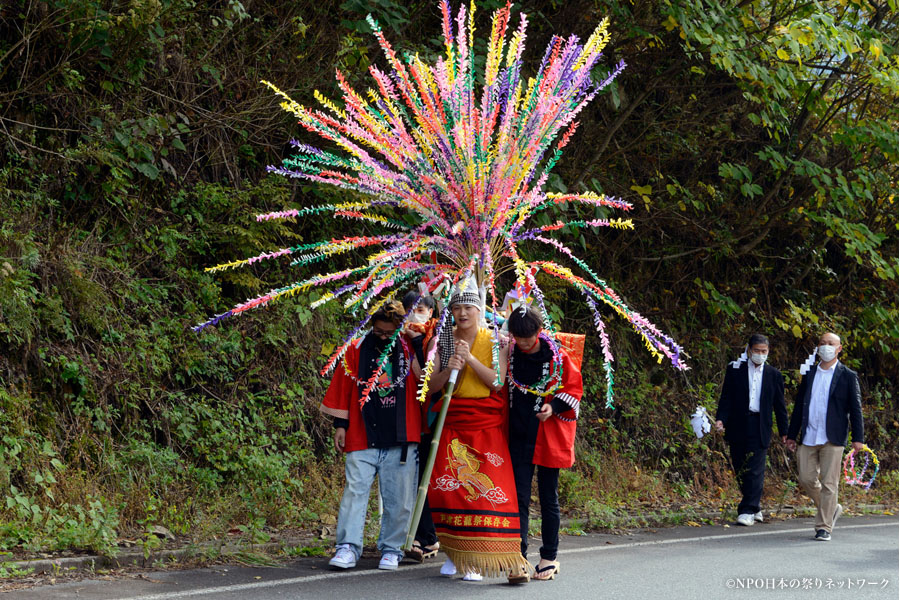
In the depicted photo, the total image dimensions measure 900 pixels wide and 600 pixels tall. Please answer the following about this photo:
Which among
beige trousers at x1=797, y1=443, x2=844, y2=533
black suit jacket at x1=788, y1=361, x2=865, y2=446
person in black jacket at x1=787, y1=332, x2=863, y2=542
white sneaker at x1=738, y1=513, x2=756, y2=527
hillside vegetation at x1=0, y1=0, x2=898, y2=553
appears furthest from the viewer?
white sneaker at x1=738, y1=513, x2=756, y2=527

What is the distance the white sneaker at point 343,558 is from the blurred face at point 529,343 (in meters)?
1.83

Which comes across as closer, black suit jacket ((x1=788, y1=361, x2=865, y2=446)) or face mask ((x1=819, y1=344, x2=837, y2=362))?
black suit jacket ((x1=788, y1=361, x2=865, y2=446))

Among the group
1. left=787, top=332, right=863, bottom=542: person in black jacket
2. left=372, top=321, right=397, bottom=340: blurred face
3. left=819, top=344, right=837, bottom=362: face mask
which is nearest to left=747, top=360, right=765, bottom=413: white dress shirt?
left=787, top=332, right=863, bottom=542: person in black jacket

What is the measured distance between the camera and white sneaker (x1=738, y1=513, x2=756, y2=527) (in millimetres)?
11180

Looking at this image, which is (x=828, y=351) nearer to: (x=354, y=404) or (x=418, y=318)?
(x=418, y=318)

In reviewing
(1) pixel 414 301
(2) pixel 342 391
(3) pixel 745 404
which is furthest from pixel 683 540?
(2) pixel 342 391

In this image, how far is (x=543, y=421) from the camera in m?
7.05

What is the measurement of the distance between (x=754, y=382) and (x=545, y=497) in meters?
5.18

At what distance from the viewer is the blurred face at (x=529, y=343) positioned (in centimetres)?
682

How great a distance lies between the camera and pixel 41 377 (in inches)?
344

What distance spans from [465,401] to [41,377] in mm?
4060

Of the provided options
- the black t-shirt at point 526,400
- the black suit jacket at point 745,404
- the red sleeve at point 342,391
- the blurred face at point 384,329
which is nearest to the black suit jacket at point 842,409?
the black suit jacket at point 745,404

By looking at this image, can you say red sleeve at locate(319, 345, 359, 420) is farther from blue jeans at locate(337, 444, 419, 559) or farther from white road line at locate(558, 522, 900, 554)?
white road line at locate(558, 522, 900, 554)

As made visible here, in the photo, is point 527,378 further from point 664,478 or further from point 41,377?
point 664,478
